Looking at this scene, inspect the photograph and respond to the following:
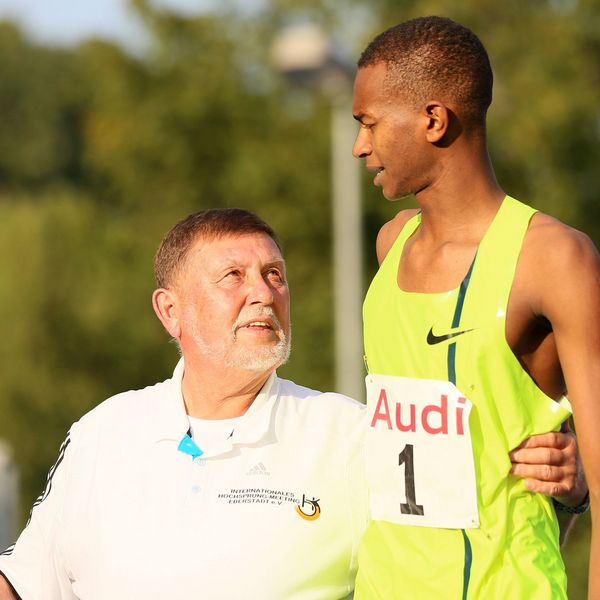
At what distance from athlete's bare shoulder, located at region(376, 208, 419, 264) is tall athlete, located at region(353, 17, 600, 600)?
288 mm

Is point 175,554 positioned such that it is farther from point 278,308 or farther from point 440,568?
point 440,568

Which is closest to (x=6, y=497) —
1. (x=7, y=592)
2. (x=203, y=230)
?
(x=7, y=592)

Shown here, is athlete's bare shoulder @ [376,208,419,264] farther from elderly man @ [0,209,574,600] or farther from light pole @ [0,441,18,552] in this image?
light pole @ [0,441,18,552]

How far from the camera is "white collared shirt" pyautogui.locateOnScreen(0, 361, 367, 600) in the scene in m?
3.62

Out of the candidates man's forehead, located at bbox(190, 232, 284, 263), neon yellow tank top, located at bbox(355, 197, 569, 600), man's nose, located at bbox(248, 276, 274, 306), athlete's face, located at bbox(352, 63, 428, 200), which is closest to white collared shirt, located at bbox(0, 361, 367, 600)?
man's nose, located at bbox(248, 276, 274, 306)

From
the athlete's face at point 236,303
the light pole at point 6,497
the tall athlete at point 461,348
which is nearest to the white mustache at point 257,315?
the athlete's face at point 236,303

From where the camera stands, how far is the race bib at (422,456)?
9.40 feet

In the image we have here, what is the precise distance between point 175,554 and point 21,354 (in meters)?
17.4

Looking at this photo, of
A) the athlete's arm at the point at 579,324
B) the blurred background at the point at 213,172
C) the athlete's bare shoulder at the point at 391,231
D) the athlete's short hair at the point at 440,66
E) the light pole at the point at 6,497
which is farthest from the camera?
the blurred background at the point at 213,172

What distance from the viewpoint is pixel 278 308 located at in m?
3.88

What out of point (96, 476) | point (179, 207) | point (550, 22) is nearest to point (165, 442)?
point (96, 476)

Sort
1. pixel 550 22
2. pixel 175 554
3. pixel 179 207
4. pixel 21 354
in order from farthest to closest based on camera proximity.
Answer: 1. pixel 179 207
2. pixel 21 354
3. pixel 550 22
4. pixel 175 554

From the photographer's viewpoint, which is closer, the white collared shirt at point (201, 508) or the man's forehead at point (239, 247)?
the white collared shirt at point (201, 508)

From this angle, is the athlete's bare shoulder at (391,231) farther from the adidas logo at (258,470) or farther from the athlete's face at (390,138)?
the adidas logo at (258,470)
